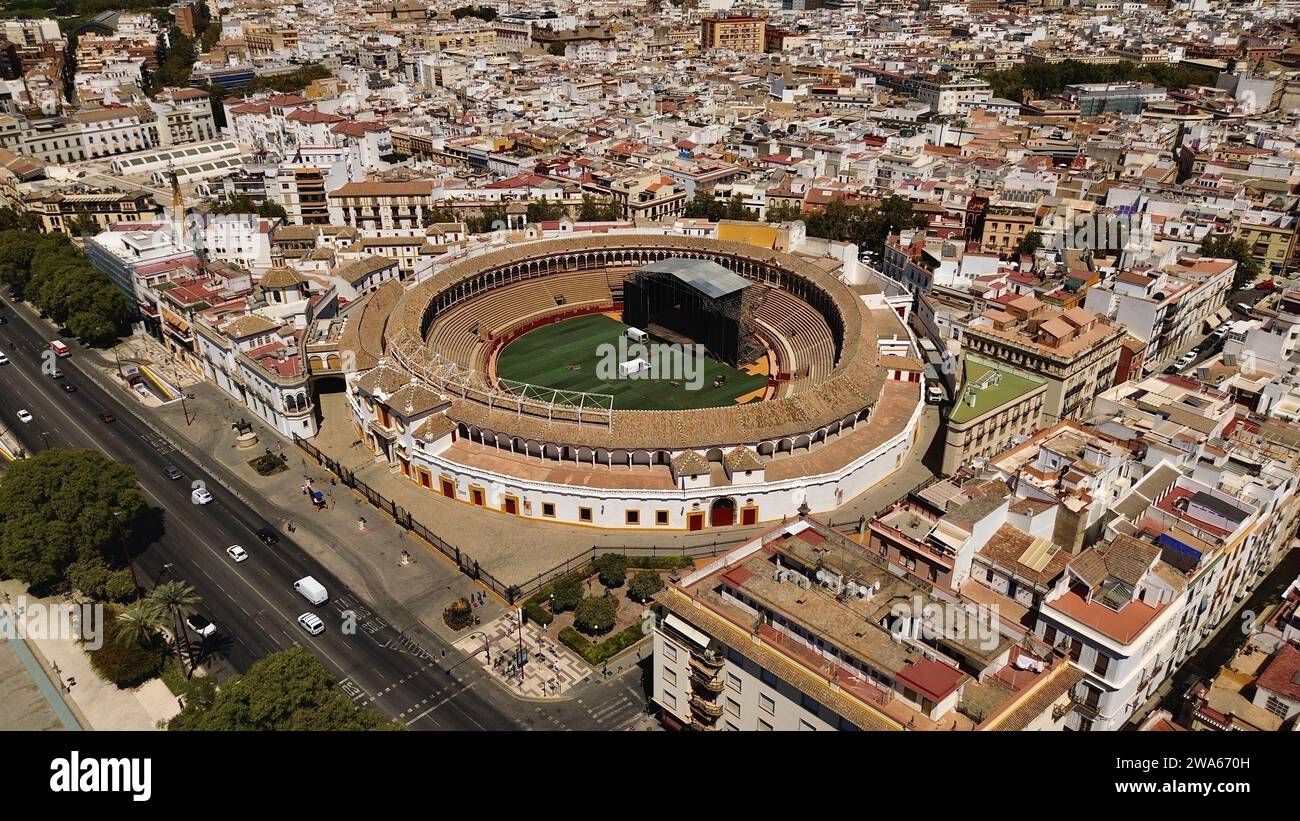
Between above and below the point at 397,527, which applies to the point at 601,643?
below

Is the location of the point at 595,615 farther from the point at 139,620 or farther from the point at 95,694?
the point at 95,694

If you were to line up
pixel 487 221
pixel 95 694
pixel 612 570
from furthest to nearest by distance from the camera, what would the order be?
pixel 487 221
pixel 612 570
pixel 95 694

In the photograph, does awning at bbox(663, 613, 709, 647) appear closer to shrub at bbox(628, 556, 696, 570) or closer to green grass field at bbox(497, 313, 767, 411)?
shrub at bbox(628, 556, 696, 570)

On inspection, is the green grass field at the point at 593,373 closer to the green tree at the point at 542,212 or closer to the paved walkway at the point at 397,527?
the paved walkway at the point at 397,527

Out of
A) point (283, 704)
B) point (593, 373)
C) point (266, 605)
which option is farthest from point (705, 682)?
point (593, 373)

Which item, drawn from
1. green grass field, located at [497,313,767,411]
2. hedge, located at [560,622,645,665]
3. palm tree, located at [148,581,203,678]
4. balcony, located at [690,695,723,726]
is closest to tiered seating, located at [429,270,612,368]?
green grass field, located at [497,313,767,411]

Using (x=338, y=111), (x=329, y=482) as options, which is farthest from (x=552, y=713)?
(x=338, y=111)

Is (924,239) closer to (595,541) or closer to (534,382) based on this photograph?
(534,382)

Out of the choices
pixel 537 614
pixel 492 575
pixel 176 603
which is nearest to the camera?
pixel 176 603
